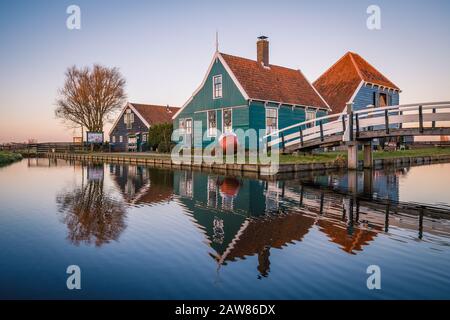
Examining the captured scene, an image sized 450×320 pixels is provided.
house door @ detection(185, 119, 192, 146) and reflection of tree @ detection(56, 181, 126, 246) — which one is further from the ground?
house door @ detection(185, 119, 192, 146)

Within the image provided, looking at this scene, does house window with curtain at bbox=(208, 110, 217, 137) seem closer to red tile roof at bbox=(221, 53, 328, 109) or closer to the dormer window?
the dormer window

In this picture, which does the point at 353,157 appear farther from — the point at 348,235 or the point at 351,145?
the point at 348,235

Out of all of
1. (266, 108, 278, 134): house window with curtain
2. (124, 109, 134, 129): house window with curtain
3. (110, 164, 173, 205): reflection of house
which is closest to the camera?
(110, 164, 173, 205): reflection of house

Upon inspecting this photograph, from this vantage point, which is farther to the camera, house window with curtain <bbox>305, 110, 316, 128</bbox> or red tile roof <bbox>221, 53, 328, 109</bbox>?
house window with curtain <bbox>305, 110, 316, 128</bbox>

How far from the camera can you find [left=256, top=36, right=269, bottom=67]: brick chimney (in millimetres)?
29094

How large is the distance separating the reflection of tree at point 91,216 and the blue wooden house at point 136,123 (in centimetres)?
3085

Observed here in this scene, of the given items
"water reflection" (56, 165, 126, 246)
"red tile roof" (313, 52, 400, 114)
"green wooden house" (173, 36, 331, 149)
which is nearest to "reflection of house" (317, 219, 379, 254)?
"water reflection" (56, 165, 126, 246)

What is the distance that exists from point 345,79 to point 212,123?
14544mm

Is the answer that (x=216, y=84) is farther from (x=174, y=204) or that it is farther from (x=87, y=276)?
(x=87, y=276)

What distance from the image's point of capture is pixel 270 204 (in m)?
10.9

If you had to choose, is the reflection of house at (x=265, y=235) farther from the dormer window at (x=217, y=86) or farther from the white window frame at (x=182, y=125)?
the white window frame at (x=182, y=125)

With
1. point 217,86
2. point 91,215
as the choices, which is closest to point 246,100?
point 217,86

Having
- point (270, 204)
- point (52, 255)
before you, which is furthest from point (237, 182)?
point (52, 255)

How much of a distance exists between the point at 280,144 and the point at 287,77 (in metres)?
7.42
